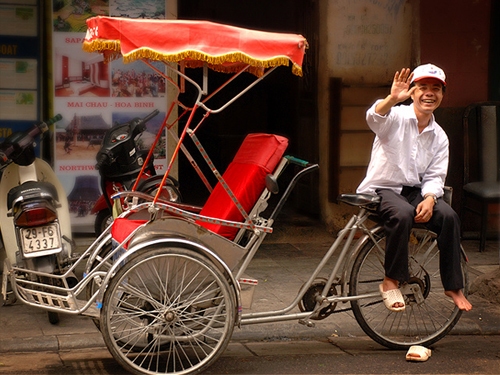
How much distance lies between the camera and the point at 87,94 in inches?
326

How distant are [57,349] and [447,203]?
260cm

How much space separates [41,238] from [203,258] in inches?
51.5

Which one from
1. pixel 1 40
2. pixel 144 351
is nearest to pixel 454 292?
pixel 144 351

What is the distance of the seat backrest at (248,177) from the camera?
520cm

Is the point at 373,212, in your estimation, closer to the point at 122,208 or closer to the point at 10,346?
the point at 122,208

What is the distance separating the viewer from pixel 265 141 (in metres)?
5.34

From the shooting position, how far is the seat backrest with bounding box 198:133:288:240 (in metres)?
5.20

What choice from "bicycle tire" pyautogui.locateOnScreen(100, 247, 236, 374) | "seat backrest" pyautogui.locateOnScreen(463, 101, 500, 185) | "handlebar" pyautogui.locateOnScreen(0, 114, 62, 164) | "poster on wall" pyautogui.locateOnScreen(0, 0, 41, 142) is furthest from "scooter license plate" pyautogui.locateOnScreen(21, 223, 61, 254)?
"seat backrest" pyautogui.locateOnScreen(463, 101, 500, 185)

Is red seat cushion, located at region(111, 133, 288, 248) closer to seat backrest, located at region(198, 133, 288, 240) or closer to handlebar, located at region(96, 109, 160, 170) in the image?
seat backrest, located at region(198, 133, 288, 240)

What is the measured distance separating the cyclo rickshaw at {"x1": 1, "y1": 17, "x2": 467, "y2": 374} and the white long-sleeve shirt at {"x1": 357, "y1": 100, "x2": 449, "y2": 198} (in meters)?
0.19

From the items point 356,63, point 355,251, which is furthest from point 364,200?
point 356,63

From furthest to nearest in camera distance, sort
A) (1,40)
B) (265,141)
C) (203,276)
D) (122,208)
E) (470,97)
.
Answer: (470,97)
(1,40)
(122,208)
(265,141)
(203,276)

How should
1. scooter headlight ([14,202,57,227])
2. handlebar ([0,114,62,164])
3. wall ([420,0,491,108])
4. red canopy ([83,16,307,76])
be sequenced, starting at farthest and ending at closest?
wall ([420,0,491,108]) < handlebar ([0,114,62,164]) < scooter headlight ([14,202,57,227]) < red canopy ([83,16,307,76])

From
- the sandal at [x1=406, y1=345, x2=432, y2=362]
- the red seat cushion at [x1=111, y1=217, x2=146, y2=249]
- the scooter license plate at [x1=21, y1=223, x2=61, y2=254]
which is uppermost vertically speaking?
the red seat cushion at [x1=111, y1=217, x2=146, y2=249]
